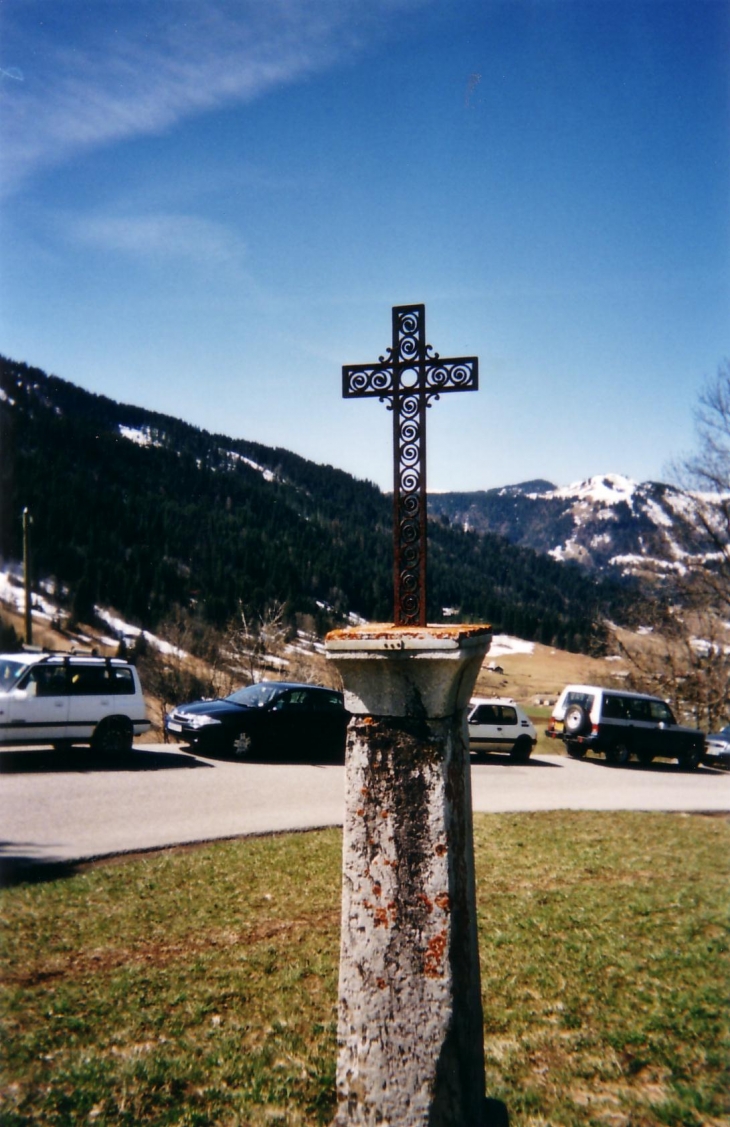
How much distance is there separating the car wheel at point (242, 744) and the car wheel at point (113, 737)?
6.45 feet

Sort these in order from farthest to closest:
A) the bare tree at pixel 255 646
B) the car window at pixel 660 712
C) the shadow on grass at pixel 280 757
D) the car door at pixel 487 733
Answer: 1. the bare tree at pixel 255 646
2. the car window at pixel 660 712
3. the car door at pixel 487 733
4. the shadow on grass at pixel 280 757

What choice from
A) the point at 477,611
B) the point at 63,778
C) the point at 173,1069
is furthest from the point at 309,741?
the point at 477,611

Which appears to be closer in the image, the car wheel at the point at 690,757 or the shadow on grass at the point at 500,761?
the shadow on grass at the point at 500,761

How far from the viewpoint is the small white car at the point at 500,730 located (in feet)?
57.9

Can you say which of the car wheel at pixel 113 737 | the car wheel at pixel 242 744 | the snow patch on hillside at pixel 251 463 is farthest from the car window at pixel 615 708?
Answer: the snow patch on hillside at pixel 251 463

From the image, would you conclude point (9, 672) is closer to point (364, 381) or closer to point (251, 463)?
point (364, 381)

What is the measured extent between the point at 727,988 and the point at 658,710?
1581 centimetres

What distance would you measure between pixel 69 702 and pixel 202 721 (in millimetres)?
2600

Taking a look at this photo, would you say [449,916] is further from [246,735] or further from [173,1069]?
[246,735]

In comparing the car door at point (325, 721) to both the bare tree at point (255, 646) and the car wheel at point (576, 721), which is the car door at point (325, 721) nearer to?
the car wheel at point (576, 721)

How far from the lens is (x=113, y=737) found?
13.3 m

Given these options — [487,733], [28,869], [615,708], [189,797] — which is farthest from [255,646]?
[28,869]

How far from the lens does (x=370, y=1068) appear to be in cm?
318

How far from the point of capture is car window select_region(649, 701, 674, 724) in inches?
774
